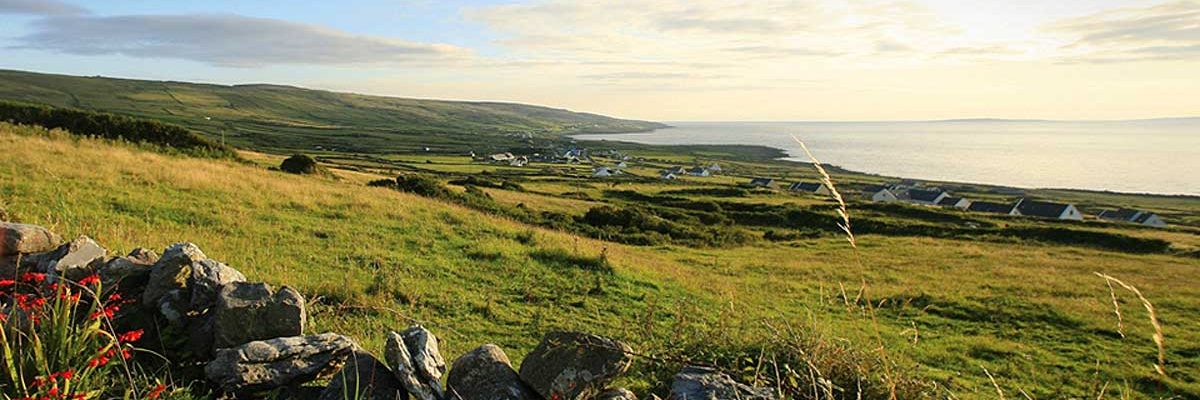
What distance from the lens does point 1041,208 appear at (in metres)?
72.4

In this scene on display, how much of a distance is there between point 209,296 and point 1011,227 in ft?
191

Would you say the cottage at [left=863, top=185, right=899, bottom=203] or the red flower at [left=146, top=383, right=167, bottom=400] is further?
the cottage at [left=863, top=185, right=899, bottom=203]

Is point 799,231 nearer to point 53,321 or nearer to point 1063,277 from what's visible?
point 1063,277

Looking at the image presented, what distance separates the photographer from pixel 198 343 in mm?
5496

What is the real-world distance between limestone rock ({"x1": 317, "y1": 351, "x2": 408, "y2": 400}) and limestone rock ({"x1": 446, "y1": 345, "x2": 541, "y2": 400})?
393 mm

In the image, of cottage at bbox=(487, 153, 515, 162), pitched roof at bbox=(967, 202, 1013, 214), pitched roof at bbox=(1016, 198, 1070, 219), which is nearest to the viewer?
pitched roof at bbox=(1016, 198, 1070, 219)

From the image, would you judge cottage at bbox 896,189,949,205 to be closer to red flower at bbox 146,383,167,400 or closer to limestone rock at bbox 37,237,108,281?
limestone rock at bbox 37,237,108,281

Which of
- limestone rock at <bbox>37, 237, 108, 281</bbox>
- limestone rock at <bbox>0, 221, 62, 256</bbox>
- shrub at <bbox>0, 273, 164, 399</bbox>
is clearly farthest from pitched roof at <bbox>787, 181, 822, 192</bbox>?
shrub at <bbox>0, 273, 164, 399</bbox>

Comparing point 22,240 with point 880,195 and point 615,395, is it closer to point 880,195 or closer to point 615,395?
point 615,395

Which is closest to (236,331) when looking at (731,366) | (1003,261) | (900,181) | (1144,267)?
(731,366)

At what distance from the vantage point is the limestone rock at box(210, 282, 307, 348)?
5309mm

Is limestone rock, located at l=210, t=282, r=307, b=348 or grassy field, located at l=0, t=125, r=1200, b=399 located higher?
limestone rock, located at l=210, t=282, r=307, b=348

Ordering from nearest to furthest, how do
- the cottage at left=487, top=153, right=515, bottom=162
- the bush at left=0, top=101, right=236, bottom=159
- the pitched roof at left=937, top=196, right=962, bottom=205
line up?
the bush at left=0, top=101, right=236, bottom=159, the pitched roof at left=937, top=196, right=962, bottom=205, the cottage at left=487, top=153, right=515, bottom=162

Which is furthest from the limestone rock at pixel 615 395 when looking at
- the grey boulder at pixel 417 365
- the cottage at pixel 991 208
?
the cottage at pixel 991 208
